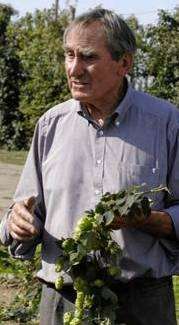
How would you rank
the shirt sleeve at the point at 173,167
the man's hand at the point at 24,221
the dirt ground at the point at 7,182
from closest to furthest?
the man's hand at the point at 24,221, the shirt sleeve at the point at 173,167, the dirt ground at the point at 7,182

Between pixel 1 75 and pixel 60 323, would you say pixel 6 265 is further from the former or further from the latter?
pixel 1 75

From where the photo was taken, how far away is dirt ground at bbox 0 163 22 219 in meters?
13.5

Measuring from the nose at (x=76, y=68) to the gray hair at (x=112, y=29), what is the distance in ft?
0.37

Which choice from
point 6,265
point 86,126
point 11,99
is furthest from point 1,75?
point 86,126

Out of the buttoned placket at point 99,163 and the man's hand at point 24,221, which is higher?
the buttoned placket at point 99,163

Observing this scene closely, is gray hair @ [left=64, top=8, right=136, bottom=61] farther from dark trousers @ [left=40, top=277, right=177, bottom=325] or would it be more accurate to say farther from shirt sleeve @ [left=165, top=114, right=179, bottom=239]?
dark trousers @ [left=40, top=277, right=177, bottom=325]

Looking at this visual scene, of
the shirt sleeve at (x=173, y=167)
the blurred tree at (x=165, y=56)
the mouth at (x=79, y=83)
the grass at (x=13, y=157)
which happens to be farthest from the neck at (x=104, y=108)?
the grass at (x=13, y=157)

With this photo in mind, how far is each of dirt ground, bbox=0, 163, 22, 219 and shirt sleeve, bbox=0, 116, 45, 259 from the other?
8.94 m

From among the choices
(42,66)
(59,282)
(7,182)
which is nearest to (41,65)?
(42,66)

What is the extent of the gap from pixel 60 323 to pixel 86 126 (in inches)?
28.3

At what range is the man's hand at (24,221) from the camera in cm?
275

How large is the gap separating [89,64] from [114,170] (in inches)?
14.7

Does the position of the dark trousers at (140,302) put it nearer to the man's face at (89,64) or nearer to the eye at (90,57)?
the man's face at (89,64)

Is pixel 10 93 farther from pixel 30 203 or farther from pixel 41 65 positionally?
pixel 30 203
